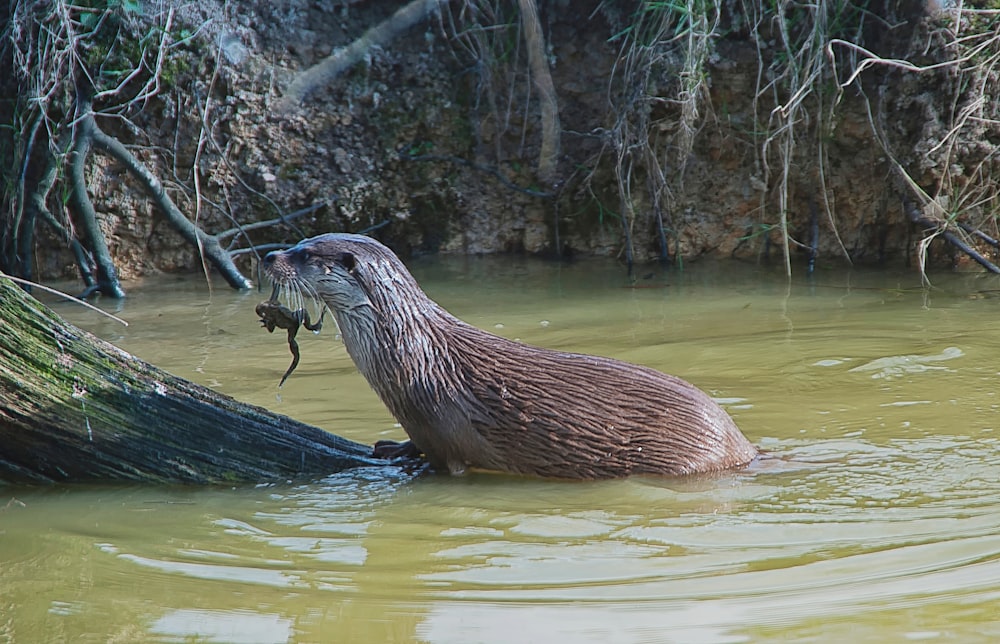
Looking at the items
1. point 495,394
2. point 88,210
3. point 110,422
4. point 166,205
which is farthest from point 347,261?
point 88,210

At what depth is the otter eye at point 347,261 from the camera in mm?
3096

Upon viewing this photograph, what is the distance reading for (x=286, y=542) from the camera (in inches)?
99.0

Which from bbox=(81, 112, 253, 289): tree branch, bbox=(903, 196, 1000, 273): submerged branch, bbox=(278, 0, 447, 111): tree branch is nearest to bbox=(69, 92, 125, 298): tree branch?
bbox=(81, 112, 253, 289): tree branch

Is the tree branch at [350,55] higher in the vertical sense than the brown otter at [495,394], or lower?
higher

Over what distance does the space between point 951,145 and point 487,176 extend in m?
2.86

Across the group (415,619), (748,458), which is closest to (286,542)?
(415,619)

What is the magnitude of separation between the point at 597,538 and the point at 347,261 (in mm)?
1132

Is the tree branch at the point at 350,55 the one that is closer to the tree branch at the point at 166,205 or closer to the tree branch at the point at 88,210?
the tree branch at the point at 166,205

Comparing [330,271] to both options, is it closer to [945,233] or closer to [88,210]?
[88,210]

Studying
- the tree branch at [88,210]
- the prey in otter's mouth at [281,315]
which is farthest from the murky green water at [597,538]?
the tree branch at [88,210]

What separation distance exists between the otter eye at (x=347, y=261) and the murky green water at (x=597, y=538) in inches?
23.7

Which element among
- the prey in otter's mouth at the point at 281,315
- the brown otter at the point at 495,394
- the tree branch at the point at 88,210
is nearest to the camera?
the brown otter at the point at 495,394

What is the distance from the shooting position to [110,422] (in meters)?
2.88

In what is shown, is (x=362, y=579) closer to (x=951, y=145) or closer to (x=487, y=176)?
(x=951, y=145)
